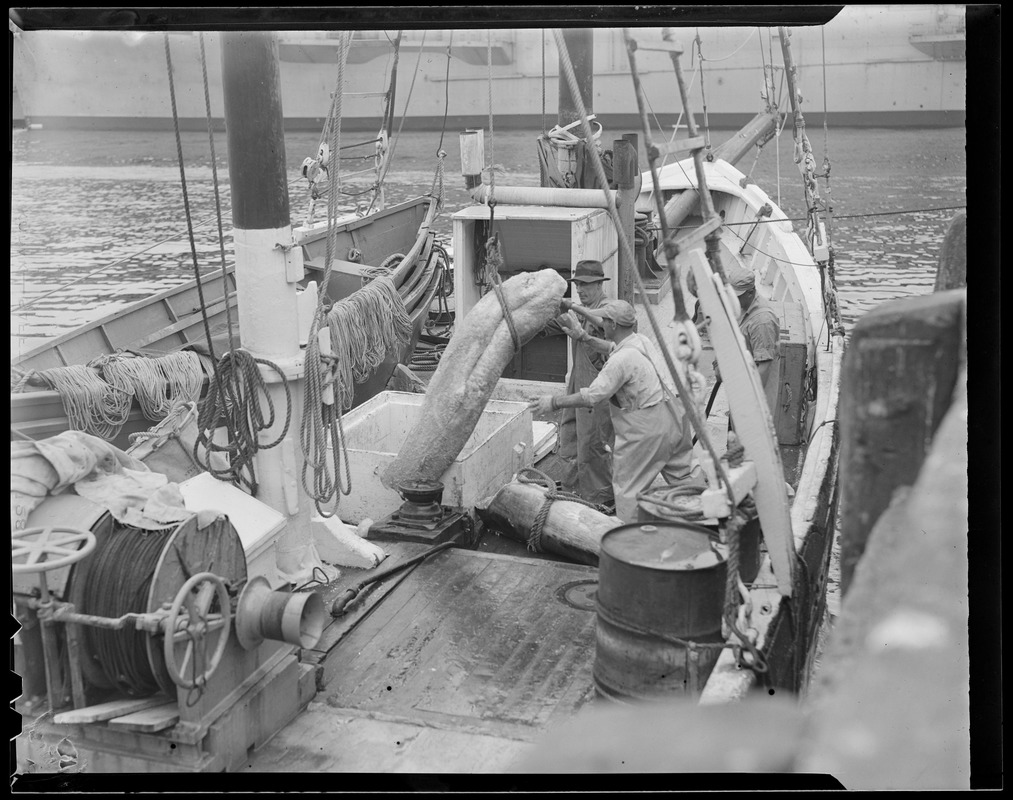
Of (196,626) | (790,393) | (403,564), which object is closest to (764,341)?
(790,393)

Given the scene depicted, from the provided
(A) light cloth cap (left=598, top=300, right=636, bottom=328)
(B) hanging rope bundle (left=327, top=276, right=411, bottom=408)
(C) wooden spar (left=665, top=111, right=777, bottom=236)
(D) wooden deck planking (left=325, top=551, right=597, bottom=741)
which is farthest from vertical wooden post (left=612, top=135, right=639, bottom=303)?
(D) wooden deck planking (left=325, top=551, right=597, bottom=741)

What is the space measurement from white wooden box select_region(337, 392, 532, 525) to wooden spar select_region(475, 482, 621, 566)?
28 centimetres

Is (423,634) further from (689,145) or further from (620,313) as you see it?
(689,145)

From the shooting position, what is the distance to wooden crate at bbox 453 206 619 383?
384 inches

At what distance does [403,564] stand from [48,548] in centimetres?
261

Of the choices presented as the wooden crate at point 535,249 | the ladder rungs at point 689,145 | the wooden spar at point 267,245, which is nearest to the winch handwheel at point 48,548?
the wooden spar at point 267,245

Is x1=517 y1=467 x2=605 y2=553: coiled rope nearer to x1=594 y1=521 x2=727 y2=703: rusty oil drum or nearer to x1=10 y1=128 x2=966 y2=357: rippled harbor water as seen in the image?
x1=594 y1=521 x2=727 y2=703: rusty oil drum

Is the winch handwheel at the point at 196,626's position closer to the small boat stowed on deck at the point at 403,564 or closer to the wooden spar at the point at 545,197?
the small boat stowed on deck at the point at 403,564

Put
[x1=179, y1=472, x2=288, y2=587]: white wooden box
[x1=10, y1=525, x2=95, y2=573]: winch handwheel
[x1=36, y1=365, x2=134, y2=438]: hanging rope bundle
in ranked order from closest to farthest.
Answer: [x1=10, y1=525, x2=95, y2=573]: winch handwheel
[x1=179, y1=472, x2=288, y2=587]: white wooden box
[x1=36, y1=365, x2=134, y2=438]: hanging rope bundle

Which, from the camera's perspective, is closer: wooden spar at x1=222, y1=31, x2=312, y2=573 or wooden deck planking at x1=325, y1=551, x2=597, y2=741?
wooden deck planking at x1=325, y1=551, x2=597, y2=741

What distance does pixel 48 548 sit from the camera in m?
3.96
